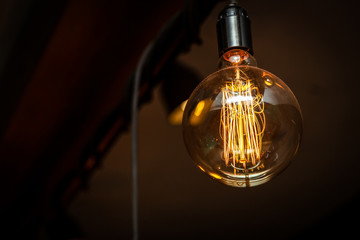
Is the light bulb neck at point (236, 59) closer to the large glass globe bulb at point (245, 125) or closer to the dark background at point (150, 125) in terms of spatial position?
the large glass globe bulb at point (245, 125)

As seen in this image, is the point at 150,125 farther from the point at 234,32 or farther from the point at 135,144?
the point at 234,32

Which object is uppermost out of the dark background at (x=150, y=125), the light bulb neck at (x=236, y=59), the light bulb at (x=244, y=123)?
the dark background at (x=150, y=125)

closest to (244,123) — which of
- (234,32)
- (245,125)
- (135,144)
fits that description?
(245,125)

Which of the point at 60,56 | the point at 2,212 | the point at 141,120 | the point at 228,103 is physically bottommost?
the point at 228,103

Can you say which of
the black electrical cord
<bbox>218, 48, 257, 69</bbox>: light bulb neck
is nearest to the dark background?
the black electrical cord

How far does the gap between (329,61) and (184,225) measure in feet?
6.12

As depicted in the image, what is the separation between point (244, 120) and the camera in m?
0.59

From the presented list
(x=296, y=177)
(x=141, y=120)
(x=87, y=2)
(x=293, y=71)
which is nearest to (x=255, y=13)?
(x=293, y=71)

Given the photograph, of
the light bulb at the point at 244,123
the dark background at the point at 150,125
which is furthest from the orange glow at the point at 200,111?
the dark background at the point at 150,125

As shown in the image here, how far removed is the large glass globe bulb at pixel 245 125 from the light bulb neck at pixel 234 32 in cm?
3

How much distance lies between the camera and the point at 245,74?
23.1 inches

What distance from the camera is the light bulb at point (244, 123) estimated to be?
0.56 metres

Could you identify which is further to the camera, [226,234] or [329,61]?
[226,234]

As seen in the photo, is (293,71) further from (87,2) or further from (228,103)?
(228,103)
